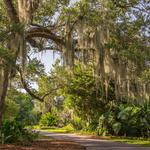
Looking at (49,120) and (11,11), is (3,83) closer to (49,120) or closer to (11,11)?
(11,11)

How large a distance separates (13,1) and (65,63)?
407 cm

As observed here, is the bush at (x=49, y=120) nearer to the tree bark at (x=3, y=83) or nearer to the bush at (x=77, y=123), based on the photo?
the bush at (x=77, y=123)

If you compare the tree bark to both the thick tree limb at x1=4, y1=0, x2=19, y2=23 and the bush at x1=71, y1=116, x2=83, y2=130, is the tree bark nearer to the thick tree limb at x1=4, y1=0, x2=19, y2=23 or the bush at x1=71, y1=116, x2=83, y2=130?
the thick tree limb at x1=4, y1=0, x2=19, y2=23

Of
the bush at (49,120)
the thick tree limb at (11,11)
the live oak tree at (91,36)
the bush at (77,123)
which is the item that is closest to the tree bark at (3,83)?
the live oak tree at (91,36)

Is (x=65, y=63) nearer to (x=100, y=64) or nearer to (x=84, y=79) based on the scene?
(x=100, y=64)

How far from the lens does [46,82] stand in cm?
2347

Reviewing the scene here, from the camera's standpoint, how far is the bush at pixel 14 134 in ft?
57.1

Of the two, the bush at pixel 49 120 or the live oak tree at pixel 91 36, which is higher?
the live oak tree at pixel 91 36

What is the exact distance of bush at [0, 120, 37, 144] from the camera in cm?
1740

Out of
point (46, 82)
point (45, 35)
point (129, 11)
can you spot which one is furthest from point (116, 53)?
point (46, 82)

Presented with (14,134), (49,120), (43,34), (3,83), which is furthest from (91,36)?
(49,120)

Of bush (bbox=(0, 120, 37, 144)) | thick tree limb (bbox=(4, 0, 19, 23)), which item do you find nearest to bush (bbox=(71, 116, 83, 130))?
bush (bbox=(0, 120, 37, 144))

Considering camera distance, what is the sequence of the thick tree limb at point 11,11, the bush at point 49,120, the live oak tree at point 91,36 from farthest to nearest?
the bush at point 49,120 → the thick tree limb at point 11,11 → the live oak tree at point 91,36

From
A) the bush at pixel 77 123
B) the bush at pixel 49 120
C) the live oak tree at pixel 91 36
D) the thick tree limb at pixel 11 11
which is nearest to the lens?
the live oak tree at pixel 91 36
